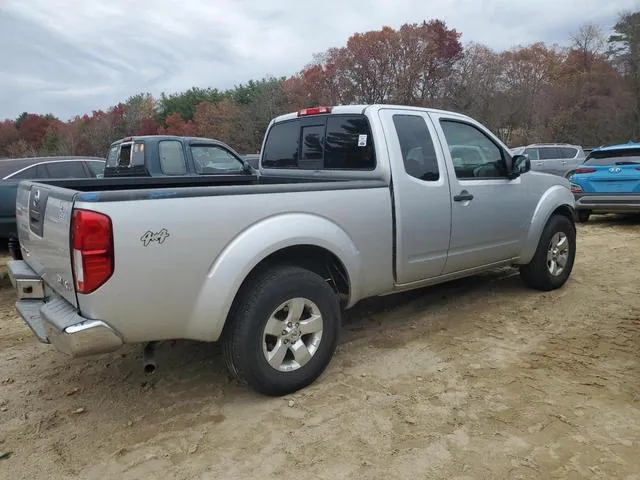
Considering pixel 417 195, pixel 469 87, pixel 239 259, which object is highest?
pixel 469 87

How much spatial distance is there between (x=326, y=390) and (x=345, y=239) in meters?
1.00

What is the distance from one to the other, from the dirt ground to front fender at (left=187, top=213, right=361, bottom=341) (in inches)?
24.5

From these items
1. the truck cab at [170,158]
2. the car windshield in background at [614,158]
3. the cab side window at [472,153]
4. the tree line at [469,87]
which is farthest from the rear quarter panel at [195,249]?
the tree line at [469,87]

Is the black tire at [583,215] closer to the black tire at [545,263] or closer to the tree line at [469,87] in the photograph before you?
the black tire at [545,263]

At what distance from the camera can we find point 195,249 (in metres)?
2.81

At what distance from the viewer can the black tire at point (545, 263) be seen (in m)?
5.27

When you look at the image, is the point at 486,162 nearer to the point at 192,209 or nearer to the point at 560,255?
the point at 560,255

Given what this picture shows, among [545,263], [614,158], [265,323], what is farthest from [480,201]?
[614,158]

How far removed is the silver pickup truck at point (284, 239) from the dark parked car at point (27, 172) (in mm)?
4218

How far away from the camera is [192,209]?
9.14 ft

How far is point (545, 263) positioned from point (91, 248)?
4.40 meters

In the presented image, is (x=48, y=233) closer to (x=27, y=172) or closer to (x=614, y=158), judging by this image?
(x=27, y=172)

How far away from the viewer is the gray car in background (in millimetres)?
16281

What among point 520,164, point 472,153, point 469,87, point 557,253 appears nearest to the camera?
point 472,153
